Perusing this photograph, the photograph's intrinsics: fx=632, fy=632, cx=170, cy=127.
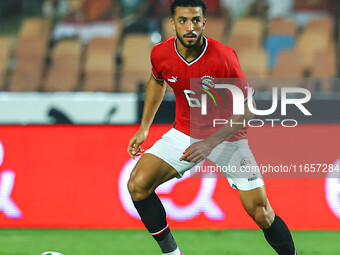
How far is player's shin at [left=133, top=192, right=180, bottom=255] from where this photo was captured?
12.8 feet

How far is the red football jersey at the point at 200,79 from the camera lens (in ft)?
12.3

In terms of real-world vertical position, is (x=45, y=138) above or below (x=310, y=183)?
above

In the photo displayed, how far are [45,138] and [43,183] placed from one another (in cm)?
42

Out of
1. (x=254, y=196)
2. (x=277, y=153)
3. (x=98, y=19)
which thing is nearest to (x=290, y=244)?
(x=254, y=196)

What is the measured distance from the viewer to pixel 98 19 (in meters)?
9.80

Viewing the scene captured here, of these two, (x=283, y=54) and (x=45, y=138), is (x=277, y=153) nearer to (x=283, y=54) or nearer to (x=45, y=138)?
(x=45, y=138)

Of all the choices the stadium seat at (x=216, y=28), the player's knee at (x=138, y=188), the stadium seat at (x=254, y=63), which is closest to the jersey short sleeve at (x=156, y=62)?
the player's knee at (x=138, y=188)

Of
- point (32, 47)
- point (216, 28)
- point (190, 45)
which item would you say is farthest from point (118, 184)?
point (32, 47)

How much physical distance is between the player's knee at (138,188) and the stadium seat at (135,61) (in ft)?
15.6

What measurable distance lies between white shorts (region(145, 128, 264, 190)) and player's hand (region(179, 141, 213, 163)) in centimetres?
14

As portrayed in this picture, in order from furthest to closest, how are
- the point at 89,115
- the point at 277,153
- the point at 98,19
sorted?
the point at 98,19 → the point at 89,115 → the point at 277,153

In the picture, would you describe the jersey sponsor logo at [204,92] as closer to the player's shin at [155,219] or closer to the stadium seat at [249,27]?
the player's shin at [155,219]

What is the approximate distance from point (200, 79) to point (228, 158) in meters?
0.52

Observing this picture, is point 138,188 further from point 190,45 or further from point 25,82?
point 25,82
